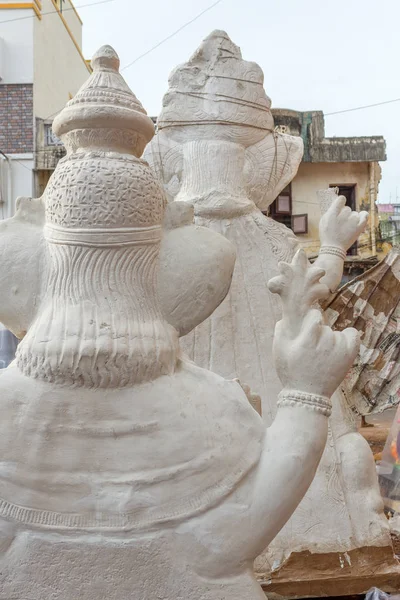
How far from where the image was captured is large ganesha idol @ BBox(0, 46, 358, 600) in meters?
1.54

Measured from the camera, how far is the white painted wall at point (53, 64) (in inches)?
471

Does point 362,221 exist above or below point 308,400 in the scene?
above

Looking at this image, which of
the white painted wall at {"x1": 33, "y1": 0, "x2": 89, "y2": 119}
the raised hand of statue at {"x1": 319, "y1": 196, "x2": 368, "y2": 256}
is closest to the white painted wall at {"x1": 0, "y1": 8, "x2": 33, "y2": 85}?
the white painted wall at {"x1": 33, "y1": 0, "x2": 89, "y2": 119}

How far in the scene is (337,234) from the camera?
10.0 feet

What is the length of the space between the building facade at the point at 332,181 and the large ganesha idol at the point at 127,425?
1011cm

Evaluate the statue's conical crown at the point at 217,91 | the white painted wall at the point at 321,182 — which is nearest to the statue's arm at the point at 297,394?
the statue's conical crown at the point at 217,91

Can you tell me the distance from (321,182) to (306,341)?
35.7 ft

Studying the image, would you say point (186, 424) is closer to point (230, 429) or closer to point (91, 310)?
point (230, 429)

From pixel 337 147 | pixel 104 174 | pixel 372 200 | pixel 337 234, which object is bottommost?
pixel 337 234

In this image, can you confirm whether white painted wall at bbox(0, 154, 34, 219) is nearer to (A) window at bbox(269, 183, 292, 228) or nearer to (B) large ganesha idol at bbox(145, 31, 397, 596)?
(A) window at bbox(269, 183, 292, 228)

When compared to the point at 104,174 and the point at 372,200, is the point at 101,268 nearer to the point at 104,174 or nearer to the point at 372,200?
the point at 104,174

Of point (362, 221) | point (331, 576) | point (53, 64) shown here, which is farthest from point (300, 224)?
point (331, 576)

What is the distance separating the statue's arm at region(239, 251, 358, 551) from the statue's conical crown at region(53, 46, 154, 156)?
45 cm

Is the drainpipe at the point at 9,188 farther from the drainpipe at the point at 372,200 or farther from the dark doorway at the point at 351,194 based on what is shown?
the drainpipe at the point at 372,200
